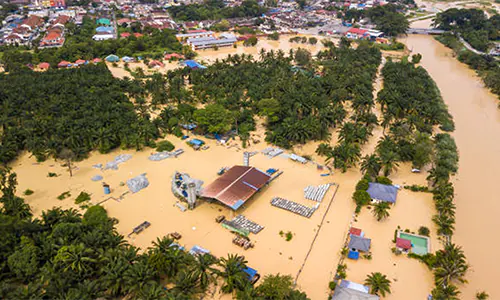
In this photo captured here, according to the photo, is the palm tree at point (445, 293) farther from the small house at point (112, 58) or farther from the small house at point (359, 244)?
the small house at point (112, 58)

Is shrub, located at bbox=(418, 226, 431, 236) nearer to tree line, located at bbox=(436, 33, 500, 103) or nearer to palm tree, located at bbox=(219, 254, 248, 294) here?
→ palm tree, located at bbox=(219, 254, 248, 294)

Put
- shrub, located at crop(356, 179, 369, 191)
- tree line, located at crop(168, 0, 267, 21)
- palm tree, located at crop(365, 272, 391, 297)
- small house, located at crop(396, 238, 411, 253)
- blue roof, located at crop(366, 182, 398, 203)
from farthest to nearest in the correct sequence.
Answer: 1. tree line, located at crop(168, 0, 267, 21)
2. shrub, located at crop(356, 179, 369, 191)
3. blue roof, located at crop(366, 182, 398, 203)
4. small house, located at crop(396, 238, 411, 253)
5. palm tree, located at crop(365, 272, 391, 297)

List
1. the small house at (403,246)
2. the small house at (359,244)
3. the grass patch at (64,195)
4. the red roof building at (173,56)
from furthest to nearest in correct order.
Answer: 1. the red roof building at (173,56)
2. the grass patch at (64,195)
3. the small house at (403,246)
4. the small house at (359,244)

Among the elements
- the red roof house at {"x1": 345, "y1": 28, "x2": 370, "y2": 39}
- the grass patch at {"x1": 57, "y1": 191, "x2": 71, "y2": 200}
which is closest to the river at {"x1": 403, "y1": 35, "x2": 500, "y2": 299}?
the red roof house at {"x1": 345, "y1": 28, "x2": 370, "y2": 39}

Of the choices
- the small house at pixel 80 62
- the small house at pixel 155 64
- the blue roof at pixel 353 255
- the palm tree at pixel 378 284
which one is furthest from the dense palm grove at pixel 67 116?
the palm tree at pixel 378 284

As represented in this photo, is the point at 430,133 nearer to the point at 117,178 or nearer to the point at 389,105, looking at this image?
the point at 389,105

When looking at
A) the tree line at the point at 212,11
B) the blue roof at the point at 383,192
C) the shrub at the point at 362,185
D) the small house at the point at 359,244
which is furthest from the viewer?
the tree line at the point at 212,11
